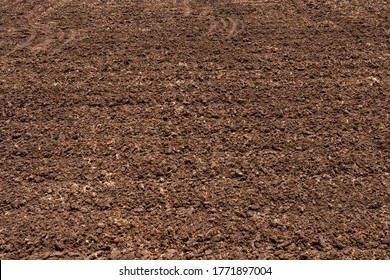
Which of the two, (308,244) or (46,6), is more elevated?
(46,6)

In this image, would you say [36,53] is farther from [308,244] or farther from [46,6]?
[308,244]

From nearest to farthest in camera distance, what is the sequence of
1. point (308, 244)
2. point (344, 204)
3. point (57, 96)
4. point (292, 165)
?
1. point (308, 244)
2. point (344, 204)
3. point (292, 165)
4. point (57, 96)

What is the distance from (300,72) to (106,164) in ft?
7.32

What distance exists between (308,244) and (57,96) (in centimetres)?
271

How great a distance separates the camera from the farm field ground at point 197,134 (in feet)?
9.71

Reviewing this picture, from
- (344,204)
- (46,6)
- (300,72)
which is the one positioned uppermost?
(46,6)

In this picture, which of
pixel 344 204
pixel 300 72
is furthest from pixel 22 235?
pixel 300 72

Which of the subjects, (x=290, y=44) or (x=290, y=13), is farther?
(x=290, y=13)

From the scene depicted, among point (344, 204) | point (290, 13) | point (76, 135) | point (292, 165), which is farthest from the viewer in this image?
point (290, 13)

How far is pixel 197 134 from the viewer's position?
12.2ft

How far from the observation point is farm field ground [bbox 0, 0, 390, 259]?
296 cm

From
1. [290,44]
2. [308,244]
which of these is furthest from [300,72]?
[308,244]

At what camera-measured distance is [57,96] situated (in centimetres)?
416

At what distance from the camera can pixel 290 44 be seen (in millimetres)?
4844
